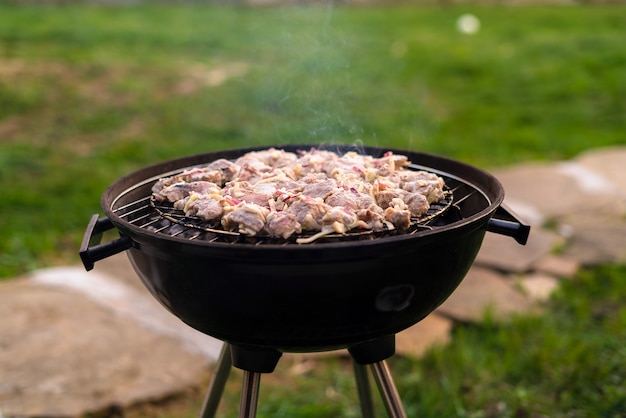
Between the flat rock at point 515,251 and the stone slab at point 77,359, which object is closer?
the stone slab at point 77,359

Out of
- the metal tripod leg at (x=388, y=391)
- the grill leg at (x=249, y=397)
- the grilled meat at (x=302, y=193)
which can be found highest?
→ the grilled meat at (x=302, y=193)

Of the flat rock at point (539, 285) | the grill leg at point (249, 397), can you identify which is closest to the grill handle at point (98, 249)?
the grill leg at point (249, 397)

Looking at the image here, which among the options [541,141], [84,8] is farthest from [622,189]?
[84,8]

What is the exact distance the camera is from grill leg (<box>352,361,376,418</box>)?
233 centimetres

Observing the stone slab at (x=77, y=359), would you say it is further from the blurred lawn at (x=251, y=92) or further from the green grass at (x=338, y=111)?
the blurred lawn at (x=251, y=92)

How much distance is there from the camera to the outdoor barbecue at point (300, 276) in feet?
5.09

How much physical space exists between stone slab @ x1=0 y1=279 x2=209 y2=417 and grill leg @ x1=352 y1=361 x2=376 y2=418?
103 centimetres

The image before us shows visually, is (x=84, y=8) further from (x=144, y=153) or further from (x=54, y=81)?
(x=144, y=153)

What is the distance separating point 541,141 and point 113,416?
195 inches

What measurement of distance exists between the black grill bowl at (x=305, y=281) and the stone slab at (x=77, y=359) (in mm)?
1345

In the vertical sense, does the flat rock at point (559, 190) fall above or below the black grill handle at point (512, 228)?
below

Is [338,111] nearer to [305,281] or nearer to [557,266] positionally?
[305,281]

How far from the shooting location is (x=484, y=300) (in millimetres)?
3713

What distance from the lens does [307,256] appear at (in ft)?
4.97
